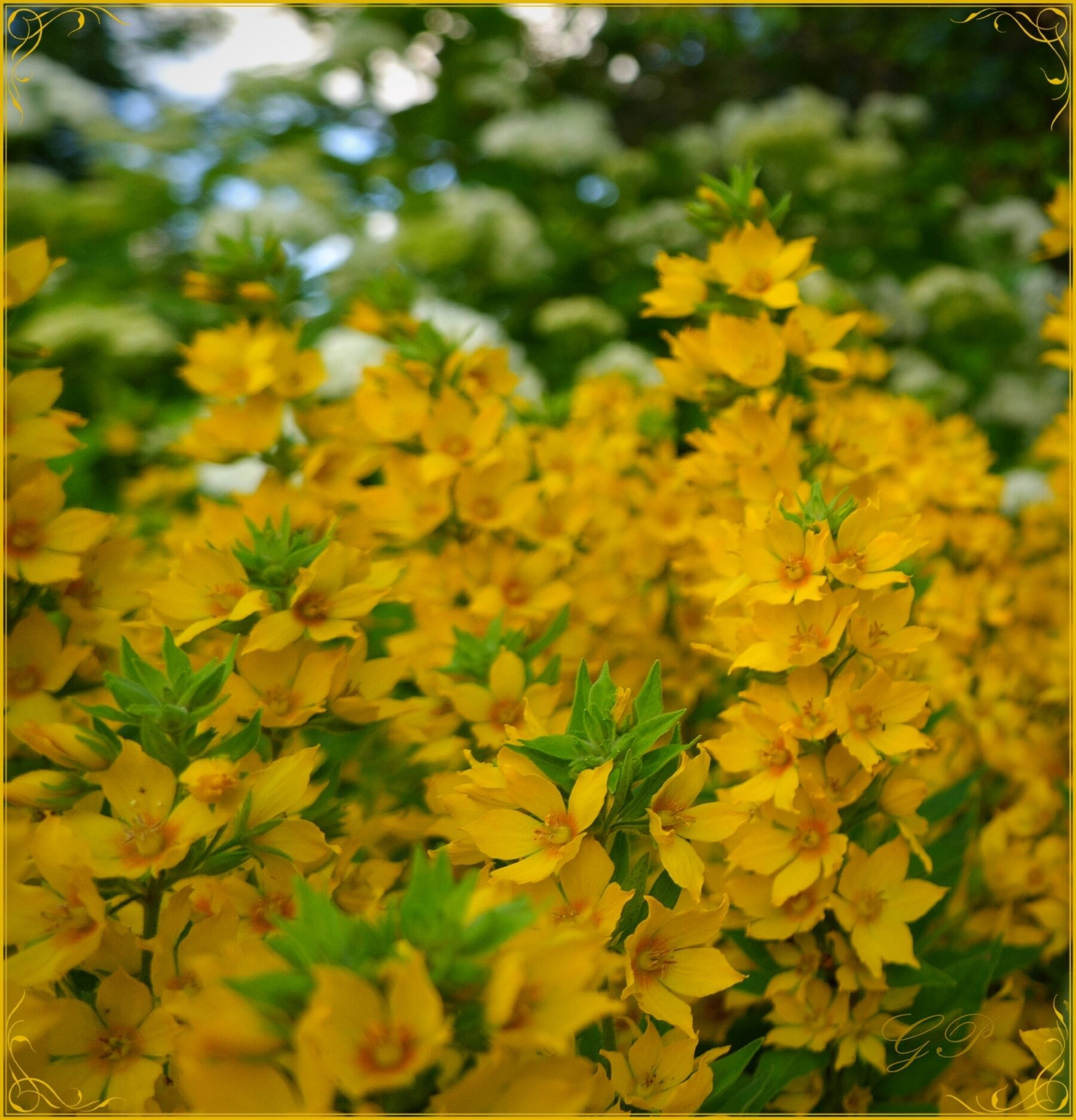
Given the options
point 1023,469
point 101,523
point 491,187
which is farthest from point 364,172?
point 101,523

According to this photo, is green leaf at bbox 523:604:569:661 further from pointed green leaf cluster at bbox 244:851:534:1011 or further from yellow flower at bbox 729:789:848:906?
pointed green leaf cluster at bbox 244:851:534:1011

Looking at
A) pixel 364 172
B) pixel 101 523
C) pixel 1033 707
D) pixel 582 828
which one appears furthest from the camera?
pixel 364 172

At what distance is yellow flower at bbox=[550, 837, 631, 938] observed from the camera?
551mm

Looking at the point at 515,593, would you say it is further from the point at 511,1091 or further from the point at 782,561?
the point at 511,1091

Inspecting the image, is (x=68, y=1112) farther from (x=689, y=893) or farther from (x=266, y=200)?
(x=266, y=200)

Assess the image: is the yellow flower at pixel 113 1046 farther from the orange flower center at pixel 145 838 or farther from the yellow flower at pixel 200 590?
the yellow flower at pixel 200 590

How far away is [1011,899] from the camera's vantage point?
38.4 inches

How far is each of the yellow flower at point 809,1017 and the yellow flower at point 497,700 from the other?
295mm

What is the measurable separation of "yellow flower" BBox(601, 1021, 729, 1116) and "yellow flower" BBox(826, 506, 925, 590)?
0.33 m

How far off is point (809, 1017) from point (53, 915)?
563mm

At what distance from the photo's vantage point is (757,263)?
3.01 feet

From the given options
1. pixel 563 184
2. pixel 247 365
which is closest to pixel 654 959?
pixel 247 365

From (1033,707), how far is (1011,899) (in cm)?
36

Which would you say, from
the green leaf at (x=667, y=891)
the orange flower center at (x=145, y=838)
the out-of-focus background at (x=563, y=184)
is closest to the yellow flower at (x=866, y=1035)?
the green leaf at (x=667, y=891)
